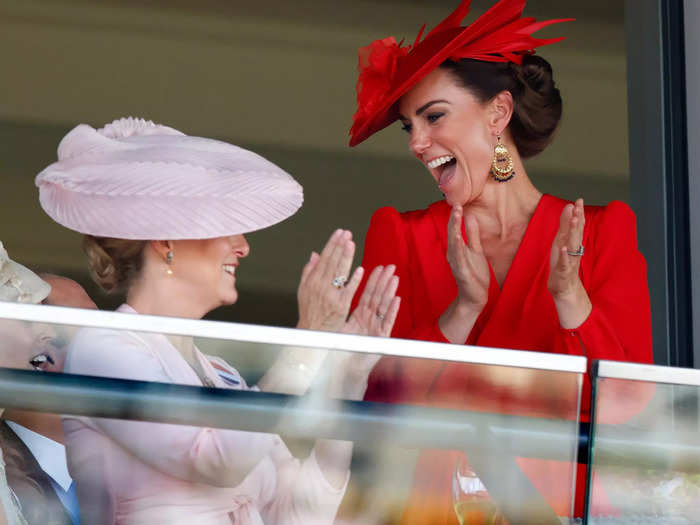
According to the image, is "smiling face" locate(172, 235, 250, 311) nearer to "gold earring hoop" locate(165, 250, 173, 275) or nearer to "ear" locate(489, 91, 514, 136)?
"gold earring hoop" locate(165, 250, 173, 275)

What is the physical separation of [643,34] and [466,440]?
6.09 feet

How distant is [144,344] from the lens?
0.75 meters

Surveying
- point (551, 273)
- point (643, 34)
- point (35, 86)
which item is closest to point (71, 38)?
point (35, 86)

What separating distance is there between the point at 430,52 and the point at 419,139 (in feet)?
0.67

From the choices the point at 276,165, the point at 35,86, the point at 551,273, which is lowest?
the point at 551,273

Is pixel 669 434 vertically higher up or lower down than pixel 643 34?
lower down

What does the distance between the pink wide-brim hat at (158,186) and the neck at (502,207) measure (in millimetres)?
430

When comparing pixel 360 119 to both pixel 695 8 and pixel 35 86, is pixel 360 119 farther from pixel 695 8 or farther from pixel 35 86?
pixel 695 8

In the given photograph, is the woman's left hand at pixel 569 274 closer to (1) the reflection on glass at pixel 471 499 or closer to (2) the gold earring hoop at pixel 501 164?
(2) the gold earring hoop at pixel 501 164

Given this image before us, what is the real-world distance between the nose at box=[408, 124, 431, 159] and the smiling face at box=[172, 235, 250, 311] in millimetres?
455

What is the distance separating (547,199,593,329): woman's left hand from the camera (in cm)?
186

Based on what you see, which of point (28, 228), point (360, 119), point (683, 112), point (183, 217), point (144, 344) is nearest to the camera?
point (144, 344)

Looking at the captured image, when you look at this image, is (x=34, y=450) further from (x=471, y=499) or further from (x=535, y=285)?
(x=535, y=285)

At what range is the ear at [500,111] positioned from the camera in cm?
202
